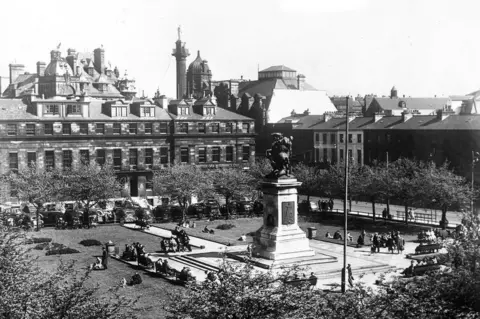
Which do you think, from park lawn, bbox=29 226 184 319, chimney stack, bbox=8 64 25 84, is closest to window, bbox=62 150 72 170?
park lawn, bbox=29 226 184 319

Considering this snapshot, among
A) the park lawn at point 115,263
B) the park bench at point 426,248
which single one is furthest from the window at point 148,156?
the park bench at point 426,248

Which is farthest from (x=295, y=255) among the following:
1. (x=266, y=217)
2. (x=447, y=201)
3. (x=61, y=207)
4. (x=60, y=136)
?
(x=60, y=136)

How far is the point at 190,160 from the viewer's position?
7256 cm

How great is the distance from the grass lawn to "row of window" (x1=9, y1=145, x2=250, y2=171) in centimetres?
1661

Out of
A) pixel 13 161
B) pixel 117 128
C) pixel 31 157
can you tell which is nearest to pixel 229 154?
pixel 117 128

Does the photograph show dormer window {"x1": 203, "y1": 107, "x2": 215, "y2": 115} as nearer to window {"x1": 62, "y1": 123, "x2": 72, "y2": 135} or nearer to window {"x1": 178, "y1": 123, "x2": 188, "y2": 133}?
window {"x1": 178, "y1": 123, "x2": 188, "y2": 133}

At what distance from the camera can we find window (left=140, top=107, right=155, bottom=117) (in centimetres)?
7039

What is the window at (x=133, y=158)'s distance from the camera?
69312mm

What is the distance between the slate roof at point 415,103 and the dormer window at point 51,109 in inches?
1964

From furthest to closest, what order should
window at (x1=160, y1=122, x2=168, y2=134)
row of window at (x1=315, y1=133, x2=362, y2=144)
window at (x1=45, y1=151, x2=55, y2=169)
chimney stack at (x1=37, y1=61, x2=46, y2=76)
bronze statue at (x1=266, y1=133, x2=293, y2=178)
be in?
chimney stack at (x1=37, y1=61, x2=46, y2=76), row of window at (x1=315, y1=133, x2=362, y2=144), window at (x1=160, y1=122, x2=168, y2=134), window at (x1=45, y1=151, x2=55, y2=169), bronze statue at (x1=266, y1=133, x2=293, y2=178)

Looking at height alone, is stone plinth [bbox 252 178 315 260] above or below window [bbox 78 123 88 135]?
below

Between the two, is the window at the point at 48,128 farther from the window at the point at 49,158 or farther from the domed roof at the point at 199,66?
the domed roof at the point at 199,66

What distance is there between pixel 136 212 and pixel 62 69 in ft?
160

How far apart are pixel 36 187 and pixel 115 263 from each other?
52.7ft
